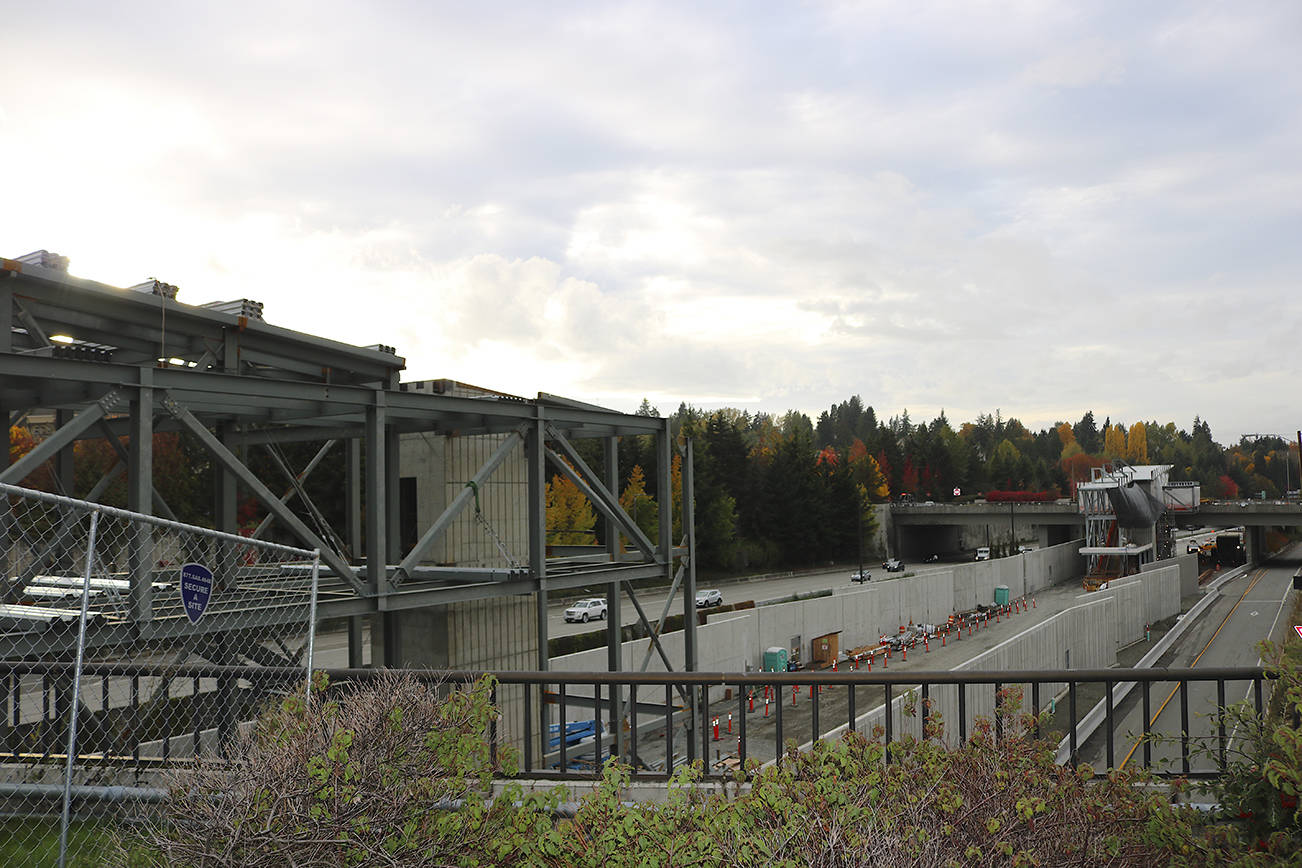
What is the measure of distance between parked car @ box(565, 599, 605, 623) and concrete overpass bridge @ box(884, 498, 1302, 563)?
4979 cm

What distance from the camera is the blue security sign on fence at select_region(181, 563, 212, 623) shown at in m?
5.73

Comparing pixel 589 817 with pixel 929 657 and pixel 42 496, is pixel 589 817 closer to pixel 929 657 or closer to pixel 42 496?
pixel 42 496

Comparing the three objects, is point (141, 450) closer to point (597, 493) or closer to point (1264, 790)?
point (597, 493)

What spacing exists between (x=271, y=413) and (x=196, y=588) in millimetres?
9612

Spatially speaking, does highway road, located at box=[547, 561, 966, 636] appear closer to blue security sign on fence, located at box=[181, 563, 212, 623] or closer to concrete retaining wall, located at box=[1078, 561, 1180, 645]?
concrete retaining wall, located at box=[1078, 561, 1180, 645]

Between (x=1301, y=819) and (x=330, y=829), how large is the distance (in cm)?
426

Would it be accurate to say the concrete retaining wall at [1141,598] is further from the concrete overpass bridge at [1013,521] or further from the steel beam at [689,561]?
the steel beam at [689,561]

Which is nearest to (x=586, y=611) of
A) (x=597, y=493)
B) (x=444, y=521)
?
(x=597, y=493)

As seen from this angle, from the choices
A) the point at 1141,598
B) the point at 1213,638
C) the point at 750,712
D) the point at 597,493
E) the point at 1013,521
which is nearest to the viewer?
the point at 597,493

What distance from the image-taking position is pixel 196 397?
11242mm

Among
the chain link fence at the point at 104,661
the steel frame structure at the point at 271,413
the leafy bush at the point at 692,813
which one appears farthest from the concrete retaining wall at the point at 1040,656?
the leafy bush at the point at 692,813

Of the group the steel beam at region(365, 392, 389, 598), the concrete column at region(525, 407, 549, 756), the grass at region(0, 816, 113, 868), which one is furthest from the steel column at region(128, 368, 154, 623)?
the concrete column at region(525, 407, 549, 756)

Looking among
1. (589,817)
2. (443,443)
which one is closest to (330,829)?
(589,817)

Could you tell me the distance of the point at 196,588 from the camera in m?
5.87
